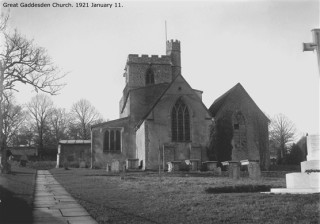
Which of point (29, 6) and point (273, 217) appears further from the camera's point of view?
point (29, 6)

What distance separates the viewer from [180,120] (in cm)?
3575

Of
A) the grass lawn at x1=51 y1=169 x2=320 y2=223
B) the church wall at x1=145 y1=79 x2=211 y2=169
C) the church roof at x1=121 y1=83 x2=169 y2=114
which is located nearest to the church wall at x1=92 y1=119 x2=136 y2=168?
the church roof at x1=121 y1=83 x2=169 y2=114

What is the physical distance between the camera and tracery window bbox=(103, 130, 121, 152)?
4231cm

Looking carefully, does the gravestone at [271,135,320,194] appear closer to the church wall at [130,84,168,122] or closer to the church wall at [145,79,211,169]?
the church wall at [145,79,211,169]

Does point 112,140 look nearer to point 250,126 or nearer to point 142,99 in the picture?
point 142,99

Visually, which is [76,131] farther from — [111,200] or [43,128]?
[111,200]

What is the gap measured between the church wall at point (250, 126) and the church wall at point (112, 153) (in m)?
11.2

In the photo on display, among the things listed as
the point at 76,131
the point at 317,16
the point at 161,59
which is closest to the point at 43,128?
the point at 76,131

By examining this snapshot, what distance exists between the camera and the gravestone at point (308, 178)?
13.7 metres

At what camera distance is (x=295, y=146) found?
50.7 m

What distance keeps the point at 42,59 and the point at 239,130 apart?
20.1 meters

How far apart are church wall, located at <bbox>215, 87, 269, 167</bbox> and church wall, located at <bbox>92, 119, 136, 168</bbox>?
1123 cm

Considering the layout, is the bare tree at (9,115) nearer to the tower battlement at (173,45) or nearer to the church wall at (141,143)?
the church wall at (141,143)

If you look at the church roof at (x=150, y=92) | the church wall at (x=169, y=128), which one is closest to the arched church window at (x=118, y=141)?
the church roof at (x=150, y=92)
